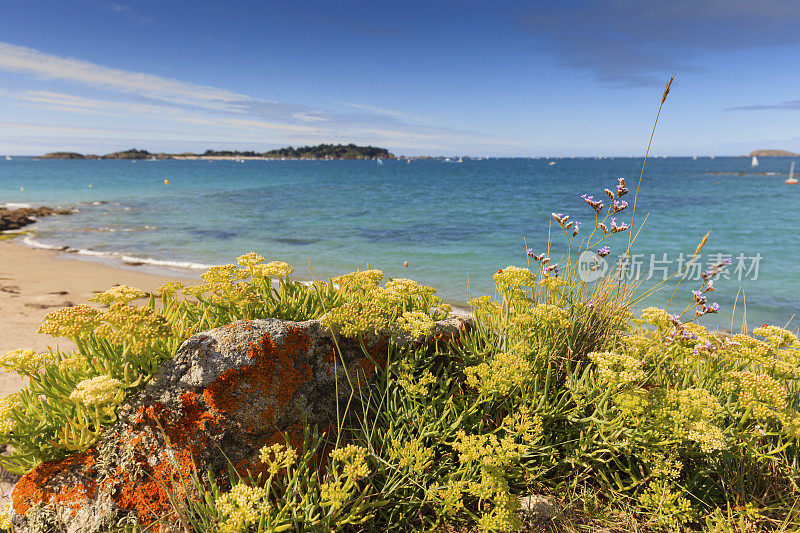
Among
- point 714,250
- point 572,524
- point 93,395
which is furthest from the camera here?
point 714,250

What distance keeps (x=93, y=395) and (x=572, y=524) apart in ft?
10.6

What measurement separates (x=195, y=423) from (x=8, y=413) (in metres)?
1.20

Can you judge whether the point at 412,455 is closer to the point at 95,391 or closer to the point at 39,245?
the point at 95,391

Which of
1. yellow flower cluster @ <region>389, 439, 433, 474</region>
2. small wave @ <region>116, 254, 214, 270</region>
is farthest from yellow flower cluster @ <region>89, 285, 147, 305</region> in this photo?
small wave @ <region>116, 254, 214, 270</region>

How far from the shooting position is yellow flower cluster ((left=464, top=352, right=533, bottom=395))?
2.90 m

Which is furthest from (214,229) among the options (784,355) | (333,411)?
(784,355)

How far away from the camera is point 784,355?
3.33m

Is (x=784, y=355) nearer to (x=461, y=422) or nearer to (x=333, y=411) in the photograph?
(x=461, y=422)

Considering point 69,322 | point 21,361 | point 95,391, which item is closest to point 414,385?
point 95,391

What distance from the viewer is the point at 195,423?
2871 millimetres

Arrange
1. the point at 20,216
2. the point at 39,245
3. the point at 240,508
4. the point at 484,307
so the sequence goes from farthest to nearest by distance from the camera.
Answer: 1. the point at 20,216
2. the point at 39,245
3. the point at 484,307
4. the point at 240,508

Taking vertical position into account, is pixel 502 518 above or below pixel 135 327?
below

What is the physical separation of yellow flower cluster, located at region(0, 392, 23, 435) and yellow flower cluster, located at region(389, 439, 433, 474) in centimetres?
248

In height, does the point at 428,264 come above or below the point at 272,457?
below
